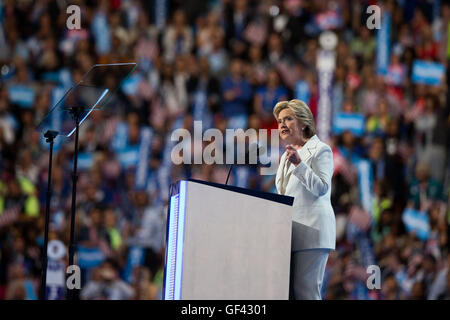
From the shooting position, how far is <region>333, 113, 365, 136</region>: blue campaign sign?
712cm

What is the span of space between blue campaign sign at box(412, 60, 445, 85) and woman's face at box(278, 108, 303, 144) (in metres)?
4.05

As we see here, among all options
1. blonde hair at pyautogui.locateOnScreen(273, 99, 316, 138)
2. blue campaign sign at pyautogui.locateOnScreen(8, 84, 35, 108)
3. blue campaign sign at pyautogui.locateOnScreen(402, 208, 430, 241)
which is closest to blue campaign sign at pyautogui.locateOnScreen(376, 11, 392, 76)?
blue campaign sign at pyautogui.locateOnScreen(402, 208, 430, 241)

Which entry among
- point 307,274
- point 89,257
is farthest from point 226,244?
point 89,257

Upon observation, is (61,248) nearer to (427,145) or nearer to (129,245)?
(129,245)

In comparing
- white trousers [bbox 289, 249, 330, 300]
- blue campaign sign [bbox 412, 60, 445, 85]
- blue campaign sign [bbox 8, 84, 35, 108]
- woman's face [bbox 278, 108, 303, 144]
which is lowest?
white trousers [bbox 289, 249, 330, 300]

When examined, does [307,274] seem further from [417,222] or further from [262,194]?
Result: [417,222]

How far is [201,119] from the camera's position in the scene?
725 centimetres

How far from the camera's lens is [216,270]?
128 inches

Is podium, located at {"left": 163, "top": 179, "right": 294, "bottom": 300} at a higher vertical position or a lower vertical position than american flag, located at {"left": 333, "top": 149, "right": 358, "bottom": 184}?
lower

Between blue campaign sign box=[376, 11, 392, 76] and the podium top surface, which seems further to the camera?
blue campaign sign box=[376, 11, 392, 76]

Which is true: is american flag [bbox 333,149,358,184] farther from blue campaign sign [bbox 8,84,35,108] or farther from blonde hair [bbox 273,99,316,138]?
blonde hair [bbox 273,99,316,138]

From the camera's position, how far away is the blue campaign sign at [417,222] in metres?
6.77

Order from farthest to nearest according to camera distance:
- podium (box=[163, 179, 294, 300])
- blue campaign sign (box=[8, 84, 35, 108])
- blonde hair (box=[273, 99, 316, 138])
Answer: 1. blue campaign sign (box=[8, 84, 35, 108])
2. blonde hair (box=[273, 99, 316, 138])
3. podium (box=[163, 179, 294, 300])
